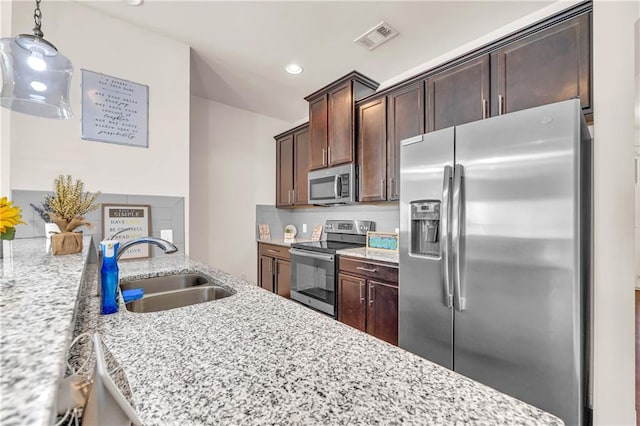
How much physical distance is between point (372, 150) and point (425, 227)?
3.55 ft

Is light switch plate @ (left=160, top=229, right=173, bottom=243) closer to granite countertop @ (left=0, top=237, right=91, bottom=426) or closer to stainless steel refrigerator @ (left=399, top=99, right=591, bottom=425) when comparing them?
granite countertop @ (left=0, top=237, right=91, bottom=426)

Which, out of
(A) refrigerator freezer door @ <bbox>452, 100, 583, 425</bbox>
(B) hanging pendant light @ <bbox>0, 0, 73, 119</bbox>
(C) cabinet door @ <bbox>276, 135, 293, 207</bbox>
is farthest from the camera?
(C) cabinet door @ <bbox>276, 135, 293, 207</bbox>

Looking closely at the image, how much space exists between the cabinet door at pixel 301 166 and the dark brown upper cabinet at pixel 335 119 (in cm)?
34

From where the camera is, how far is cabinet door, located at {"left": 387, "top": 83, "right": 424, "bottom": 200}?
219cm

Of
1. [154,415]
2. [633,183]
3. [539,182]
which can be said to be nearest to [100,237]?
[154,415]

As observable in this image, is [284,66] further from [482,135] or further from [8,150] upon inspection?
[8,150]

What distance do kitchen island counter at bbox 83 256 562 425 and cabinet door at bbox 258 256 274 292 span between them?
264 cm

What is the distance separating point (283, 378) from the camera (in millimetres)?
534

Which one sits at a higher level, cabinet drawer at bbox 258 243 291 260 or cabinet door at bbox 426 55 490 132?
cabinet door at bbox 426 55 490 132

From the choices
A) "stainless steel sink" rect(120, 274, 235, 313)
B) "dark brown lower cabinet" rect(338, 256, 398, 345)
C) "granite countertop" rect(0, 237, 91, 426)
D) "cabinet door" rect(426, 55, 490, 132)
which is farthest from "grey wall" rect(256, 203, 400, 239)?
"granite countertop" rect(0, 237, 91, 426)

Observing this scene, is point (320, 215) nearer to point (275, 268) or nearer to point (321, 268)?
point (275, 268)

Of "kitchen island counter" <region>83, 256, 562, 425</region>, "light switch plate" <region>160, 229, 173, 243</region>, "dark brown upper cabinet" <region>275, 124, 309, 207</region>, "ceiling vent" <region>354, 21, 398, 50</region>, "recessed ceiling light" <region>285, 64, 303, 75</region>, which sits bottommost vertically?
"kitchen island counter" <region>83, 256, 562, 425</region>

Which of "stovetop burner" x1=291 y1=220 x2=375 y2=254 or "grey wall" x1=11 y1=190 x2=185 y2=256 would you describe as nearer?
"grey wall" x1=11 y1=190 x2=185 y2=256

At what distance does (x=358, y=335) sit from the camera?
2.48 feet
